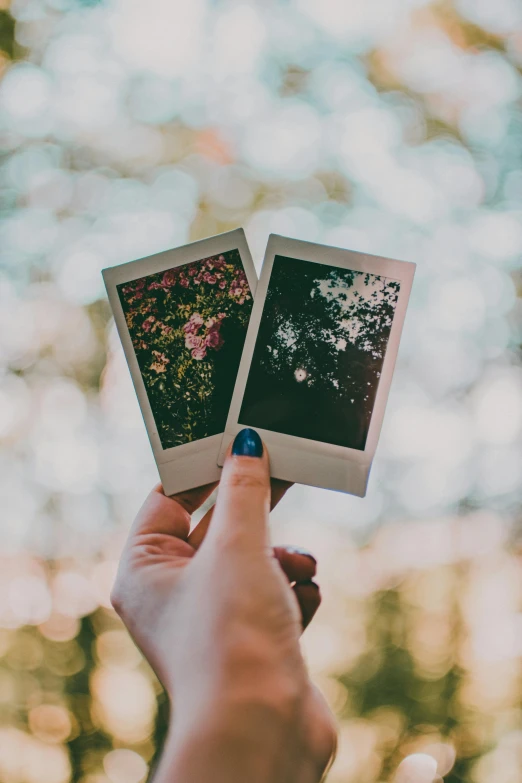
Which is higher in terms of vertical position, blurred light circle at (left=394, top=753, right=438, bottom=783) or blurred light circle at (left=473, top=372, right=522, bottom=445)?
blurred light circle at (left=473, top=372, right=522, bottom=445)

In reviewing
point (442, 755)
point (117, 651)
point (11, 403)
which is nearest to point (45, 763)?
point (117, 651)

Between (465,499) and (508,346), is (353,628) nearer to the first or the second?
(465,499)

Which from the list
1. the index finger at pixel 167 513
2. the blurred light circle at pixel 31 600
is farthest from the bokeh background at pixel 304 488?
the index finger at pixel 167 513

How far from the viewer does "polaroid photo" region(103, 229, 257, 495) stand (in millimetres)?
1641

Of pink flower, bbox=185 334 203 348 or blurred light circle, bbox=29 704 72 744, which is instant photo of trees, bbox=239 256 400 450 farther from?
blurred light circle, bbox=29 704 72 744

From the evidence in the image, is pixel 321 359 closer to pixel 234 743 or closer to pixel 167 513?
pixel 167 513

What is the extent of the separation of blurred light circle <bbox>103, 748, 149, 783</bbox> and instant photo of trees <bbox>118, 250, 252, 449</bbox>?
4949mm

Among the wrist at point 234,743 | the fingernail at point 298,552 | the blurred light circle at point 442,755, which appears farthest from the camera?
the blurred light circle at point 442,755

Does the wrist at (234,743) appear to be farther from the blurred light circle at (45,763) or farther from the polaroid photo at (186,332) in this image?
the blurred light circle at (45,763)

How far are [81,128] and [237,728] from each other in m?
4.61

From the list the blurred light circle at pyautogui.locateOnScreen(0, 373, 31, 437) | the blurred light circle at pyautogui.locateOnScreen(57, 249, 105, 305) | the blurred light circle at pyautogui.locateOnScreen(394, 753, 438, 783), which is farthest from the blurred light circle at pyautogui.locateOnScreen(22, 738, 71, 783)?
the blurred light circle at pyautogui.locateOnScreen(57, 249, 105, 305)

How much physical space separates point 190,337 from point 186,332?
0.02 m

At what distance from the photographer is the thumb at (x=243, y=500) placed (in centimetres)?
114

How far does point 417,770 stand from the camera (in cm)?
536
